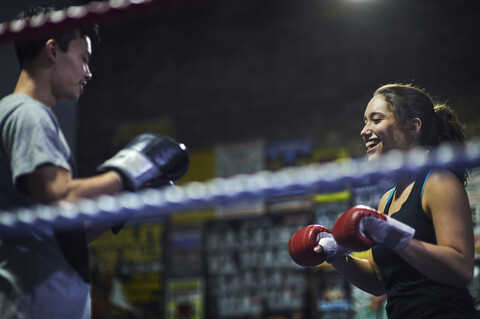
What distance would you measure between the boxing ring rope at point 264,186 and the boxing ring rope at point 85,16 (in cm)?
30

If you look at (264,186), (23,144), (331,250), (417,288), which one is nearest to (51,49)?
(23,144)

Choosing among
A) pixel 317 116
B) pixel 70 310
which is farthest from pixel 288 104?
pixel 70 310

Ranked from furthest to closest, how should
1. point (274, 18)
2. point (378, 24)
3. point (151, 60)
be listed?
point (151, 60) < point (274, 18) < point (378, 24)

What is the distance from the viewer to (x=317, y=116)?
13.5 feet

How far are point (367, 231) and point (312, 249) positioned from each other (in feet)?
1.13

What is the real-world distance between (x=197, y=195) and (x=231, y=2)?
4027 mm

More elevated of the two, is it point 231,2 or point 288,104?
point 231,2

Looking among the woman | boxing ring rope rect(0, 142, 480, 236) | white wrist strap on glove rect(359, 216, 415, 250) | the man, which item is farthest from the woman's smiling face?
boxing ring rope rect(0, 142, 480, 236)

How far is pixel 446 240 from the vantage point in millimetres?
1226

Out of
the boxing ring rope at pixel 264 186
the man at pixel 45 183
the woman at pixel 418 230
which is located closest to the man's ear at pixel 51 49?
the man at pixel 45 183

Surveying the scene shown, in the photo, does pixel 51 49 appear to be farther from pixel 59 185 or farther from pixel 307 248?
pixel 307 248

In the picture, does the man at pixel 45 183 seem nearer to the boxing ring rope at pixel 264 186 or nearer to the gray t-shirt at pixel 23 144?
the gray t-shirt at pixel 23 144

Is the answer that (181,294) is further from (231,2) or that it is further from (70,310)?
(70,310)

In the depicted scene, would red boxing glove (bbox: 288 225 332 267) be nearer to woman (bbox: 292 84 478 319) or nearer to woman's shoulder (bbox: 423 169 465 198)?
woman (bbox: 292 84 478 319)
